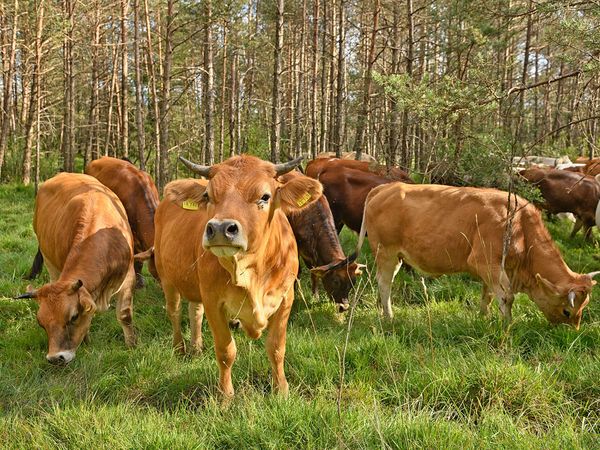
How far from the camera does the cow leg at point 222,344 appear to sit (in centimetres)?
348

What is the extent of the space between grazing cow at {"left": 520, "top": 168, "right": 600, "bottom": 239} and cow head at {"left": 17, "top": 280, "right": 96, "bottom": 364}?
8.09 m

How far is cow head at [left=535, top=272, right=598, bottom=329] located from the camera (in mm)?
4598

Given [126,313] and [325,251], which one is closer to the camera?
[126,313]

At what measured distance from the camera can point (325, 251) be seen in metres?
5.99

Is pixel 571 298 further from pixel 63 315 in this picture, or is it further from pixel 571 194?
pixel 571 194

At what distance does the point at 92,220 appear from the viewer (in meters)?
5.09

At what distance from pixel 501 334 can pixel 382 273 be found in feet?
6.14

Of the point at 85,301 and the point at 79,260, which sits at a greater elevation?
the point at 79,260

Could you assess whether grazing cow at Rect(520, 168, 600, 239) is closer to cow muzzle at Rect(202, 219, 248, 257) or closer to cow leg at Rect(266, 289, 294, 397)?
cow leg at Rect(266, 289, 294, 397)

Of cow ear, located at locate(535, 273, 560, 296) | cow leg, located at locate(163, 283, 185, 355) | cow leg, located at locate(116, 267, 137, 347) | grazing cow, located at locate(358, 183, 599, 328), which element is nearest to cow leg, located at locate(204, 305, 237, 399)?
cow leg, located at locate(163, 283, 185, 355)

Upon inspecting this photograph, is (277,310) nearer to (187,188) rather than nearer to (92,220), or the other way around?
(187,188)

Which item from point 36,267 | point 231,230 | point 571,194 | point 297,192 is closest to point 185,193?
point 297,192

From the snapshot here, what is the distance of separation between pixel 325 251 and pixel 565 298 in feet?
8.47

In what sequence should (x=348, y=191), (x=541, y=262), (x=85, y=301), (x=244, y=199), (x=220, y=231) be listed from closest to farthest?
(x=220, y=231) → (x=244, y=199) → (x=85, y=301) → (x=541, y=262) → (x=348, y=191)
